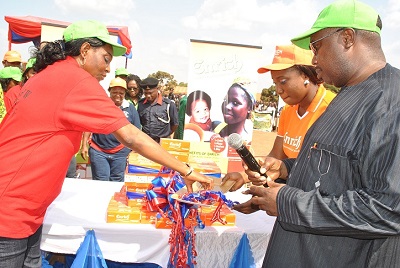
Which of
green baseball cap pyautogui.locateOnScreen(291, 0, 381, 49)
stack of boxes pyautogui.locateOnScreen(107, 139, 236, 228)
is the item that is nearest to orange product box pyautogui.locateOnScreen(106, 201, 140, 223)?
stack of boxes pyautogui.locateOnScreen(107, 139, 236, 228)

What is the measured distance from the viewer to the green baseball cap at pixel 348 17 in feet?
3.92

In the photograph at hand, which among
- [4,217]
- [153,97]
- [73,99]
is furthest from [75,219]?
[153,97]

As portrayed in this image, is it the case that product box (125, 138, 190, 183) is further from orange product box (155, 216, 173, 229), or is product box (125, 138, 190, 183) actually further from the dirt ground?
the dirt ground

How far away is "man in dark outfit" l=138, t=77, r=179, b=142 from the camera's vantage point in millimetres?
5406

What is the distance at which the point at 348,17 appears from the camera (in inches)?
47.2

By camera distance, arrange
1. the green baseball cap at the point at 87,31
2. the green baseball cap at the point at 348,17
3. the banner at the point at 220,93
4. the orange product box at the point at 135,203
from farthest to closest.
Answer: the banner at the point at 220,93 < the orange product box at the point at 135,203 < the green baseball cap at the point at 87,31 < the green baseball cap at the point at 348,17

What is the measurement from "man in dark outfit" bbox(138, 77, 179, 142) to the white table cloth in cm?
307

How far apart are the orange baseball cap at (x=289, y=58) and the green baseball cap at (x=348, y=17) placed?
986 millimetres

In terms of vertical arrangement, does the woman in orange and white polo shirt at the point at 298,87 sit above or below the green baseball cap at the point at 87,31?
below

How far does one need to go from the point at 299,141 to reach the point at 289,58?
527 mm

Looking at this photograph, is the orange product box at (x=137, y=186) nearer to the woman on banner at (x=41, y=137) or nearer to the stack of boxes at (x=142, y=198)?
the stack of boxes at (x=142, y=198)

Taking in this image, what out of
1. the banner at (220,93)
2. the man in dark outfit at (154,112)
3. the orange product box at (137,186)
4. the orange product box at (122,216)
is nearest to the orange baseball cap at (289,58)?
the orange product box at (137,186)

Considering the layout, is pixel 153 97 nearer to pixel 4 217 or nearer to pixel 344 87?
pixel 4 217

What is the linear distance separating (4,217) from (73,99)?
1.95 feet
